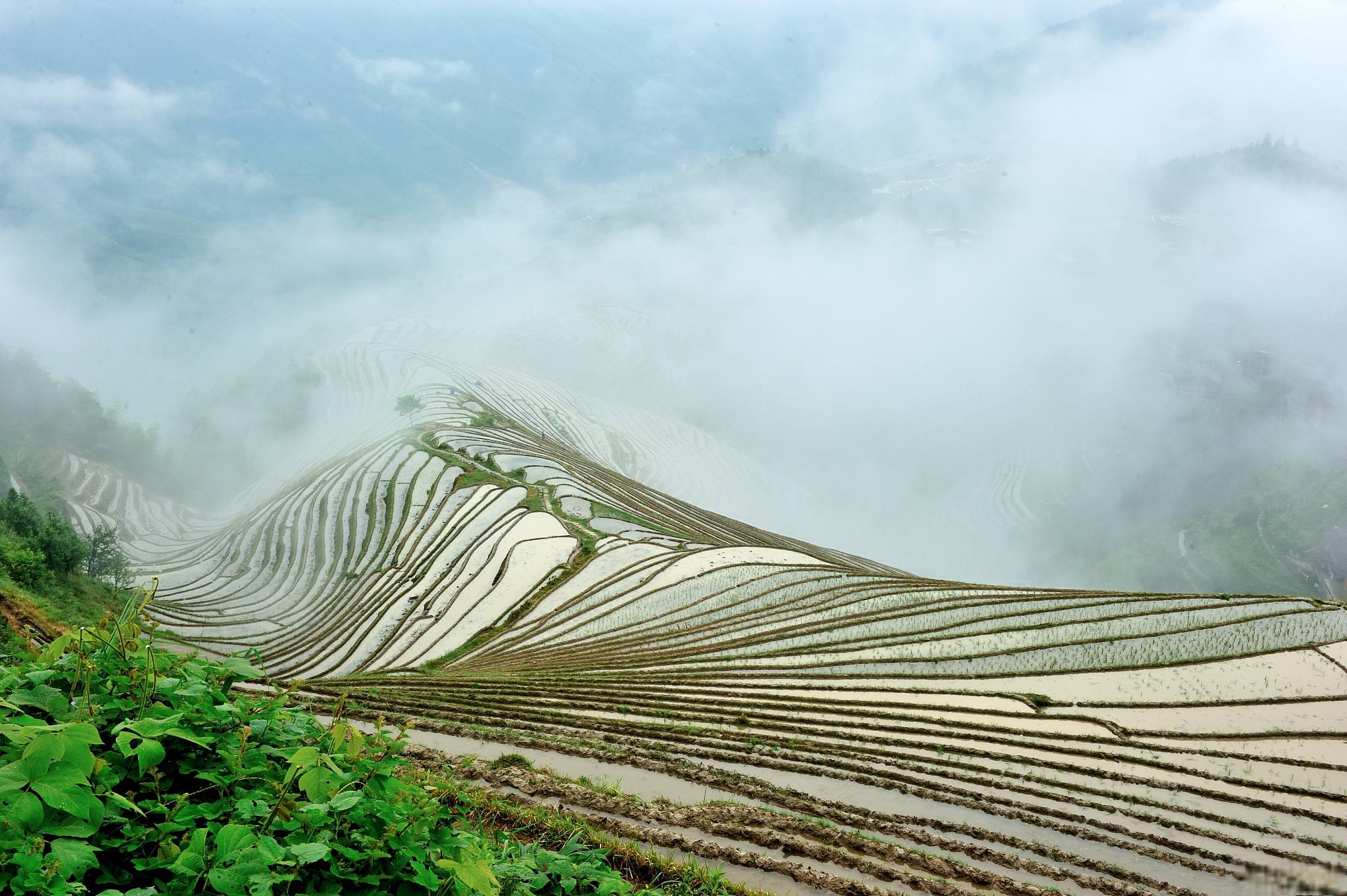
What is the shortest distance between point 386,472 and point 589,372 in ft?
267

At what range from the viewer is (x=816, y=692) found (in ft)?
48.1

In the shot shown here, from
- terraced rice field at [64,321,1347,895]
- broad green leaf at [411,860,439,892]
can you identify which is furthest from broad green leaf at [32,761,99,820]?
terraced rice field at [64,321,1347,895]

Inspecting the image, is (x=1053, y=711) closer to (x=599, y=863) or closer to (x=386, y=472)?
(x=599, y=863)

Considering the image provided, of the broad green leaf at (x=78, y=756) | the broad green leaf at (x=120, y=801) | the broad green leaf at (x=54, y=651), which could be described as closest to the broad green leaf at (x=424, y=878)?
the broad green leaf at (x=120, y=801)

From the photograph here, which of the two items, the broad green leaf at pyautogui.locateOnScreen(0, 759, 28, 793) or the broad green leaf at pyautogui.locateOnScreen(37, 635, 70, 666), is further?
the broad green leaf at pyautogui.locateOnScreen(37, 635, 70, 666)

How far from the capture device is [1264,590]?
265ft

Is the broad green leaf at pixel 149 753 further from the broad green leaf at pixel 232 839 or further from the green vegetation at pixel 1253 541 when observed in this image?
the green vegetation at pixel 1253 541

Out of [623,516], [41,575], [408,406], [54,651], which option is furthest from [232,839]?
[408,406]

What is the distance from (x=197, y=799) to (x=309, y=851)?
1.20 m

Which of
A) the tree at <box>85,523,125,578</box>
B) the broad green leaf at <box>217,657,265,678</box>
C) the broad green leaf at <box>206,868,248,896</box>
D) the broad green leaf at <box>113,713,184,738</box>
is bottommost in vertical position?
the tree at <box>85,523,125,578</box>

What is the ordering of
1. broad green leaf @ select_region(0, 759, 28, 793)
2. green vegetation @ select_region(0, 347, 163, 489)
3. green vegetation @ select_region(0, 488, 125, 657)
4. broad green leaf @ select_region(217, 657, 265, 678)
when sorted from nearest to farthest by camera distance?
1. broad green leaf @ select_region(0, 759, 28, 793)
2. broad green leaf @ select_region(217, 657, 265, 678)
3. green vegetation @ select_region(0, 488, 125, 657)
4. green vegetation @ select_region(0, 347, 163, 489)

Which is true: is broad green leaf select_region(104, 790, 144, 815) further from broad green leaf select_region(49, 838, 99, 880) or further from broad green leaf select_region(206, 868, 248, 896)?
broad green leaf select_region(206, 868, 248, 896)

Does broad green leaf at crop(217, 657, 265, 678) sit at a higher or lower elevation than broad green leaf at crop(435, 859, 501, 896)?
higher

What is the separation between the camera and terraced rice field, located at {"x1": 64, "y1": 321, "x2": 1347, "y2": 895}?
8.12 meters
